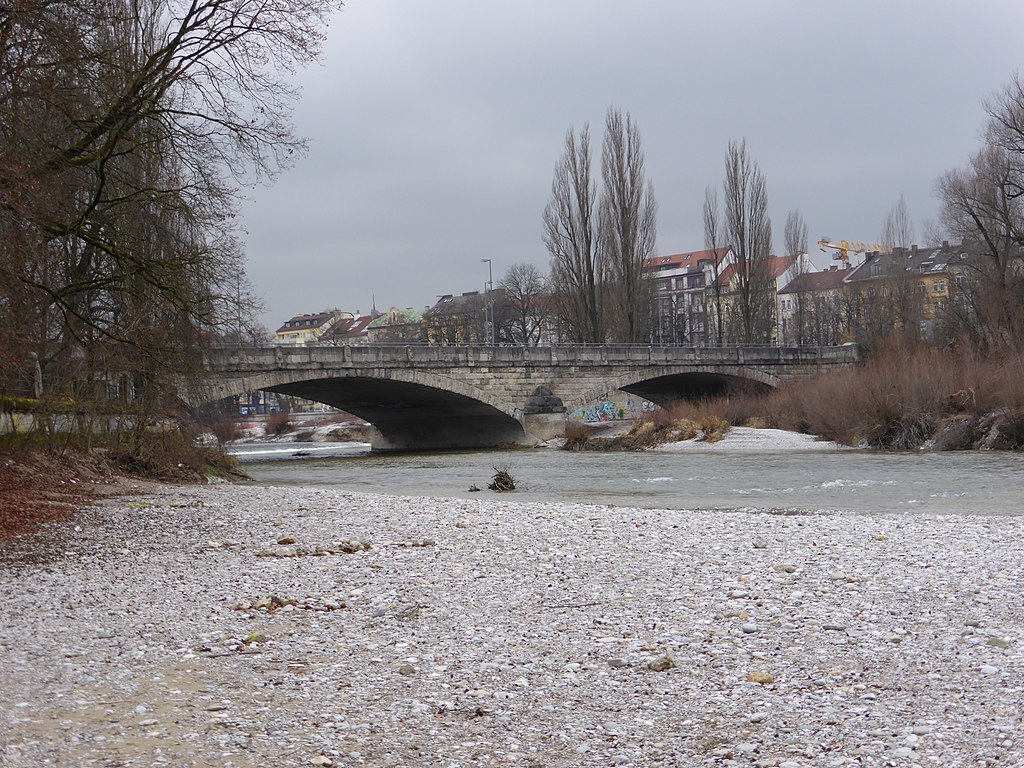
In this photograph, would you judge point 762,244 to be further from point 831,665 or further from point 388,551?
point 831,665

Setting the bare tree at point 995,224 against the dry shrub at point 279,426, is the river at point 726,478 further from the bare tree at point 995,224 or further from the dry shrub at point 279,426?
the dry shrub at point 279,426

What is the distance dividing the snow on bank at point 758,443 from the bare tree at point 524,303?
45817mm

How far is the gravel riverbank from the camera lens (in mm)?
4527

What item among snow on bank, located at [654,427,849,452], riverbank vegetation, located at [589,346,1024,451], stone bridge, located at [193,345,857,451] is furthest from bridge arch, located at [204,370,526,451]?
snow on bank, located at [654,427,849,452]

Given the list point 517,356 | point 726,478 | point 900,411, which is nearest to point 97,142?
point 726,478

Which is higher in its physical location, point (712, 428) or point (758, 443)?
point (712, 428)

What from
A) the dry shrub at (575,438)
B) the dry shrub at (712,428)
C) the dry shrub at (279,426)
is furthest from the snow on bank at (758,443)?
the dry shrub at (279,426)

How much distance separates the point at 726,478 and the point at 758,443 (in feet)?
43.6

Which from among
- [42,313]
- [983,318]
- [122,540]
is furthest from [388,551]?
[983,318]

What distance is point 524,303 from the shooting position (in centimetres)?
8800

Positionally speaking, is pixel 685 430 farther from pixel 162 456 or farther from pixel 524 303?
pixel 524 303

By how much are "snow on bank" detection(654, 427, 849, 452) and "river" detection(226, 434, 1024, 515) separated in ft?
0.72

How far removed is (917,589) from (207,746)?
16.4ft

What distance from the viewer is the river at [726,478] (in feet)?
58.1
